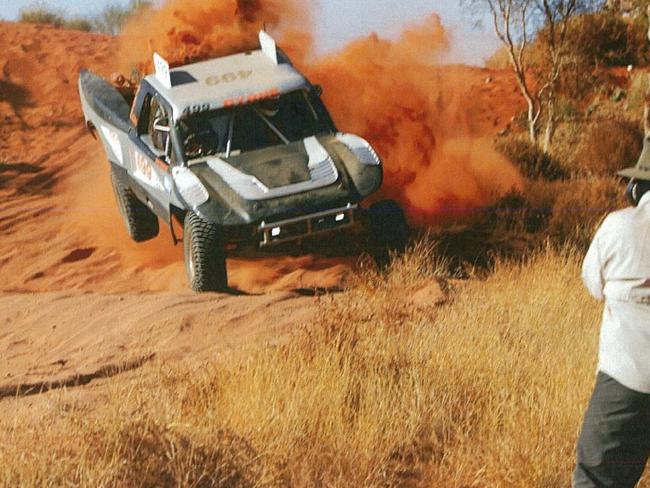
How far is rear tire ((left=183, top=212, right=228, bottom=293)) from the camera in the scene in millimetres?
9836

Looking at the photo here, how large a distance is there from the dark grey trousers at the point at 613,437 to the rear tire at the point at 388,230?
5.88m

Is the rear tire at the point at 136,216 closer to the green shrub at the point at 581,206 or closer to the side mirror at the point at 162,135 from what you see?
the side mirror at the point at 162,135

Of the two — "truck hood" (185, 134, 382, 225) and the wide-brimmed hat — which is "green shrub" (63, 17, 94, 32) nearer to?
"truck hood" (185, 134, 382, 225)

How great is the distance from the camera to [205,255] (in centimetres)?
988

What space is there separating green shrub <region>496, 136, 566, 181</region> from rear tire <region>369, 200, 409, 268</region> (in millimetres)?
5440

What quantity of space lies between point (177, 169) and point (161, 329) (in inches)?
71.8

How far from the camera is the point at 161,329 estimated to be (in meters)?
8.81

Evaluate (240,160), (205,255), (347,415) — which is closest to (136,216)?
(240,160)

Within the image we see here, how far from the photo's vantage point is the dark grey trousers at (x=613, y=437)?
14.9 feet

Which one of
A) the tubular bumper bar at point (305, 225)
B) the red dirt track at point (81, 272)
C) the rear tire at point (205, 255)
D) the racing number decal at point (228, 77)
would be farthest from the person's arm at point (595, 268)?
the racing number decal at point (228, 77)

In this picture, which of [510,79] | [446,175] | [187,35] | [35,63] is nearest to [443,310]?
[446,175]

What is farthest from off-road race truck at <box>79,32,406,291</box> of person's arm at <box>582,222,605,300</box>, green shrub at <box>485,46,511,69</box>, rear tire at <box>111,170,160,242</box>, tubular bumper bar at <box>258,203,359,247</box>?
green shrub at <box>485,46,511,69</box>

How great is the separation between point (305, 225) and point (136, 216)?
11.2 feet

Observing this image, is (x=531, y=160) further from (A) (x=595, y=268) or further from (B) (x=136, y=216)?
(A) (x=595, y=268)
